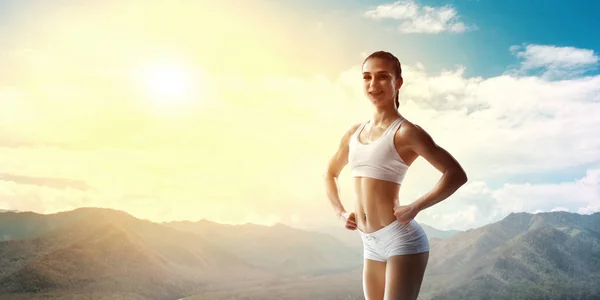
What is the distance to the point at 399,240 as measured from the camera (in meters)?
3.94

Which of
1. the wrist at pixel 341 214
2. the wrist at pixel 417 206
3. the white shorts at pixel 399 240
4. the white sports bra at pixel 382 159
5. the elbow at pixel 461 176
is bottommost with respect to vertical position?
the white shorts at pixel 399 240

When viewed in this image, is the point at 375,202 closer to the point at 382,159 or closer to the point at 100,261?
the point at 382,159

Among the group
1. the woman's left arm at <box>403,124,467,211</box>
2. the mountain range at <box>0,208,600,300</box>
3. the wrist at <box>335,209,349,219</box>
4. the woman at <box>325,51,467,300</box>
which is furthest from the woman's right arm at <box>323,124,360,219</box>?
the mountain range at <box>0,208,600,300</box>

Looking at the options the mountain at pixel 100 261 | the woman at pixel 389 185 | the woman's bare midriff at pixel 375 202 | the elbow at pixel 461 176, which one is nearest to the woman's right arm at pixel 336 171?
the woman at pixel 389 185

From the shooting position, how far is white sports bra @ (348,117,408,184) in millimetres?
3988

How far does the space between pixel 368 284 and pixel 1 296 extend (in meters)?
91.6

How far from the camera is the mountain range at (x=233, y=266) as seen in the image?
8850 cm

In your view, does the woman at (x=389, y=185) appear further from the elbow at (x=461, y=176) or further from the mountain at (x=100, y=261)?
the mountain at (x=100, y=261)

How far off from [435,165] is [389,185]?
401 mm

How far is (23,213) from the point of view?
142750mm

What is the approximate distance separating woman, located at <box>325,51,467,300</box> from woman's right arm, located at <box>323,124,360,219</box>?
0.82 feet

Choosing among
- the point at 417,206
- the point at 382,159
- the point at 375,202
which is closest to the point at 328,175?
the point at 375,202

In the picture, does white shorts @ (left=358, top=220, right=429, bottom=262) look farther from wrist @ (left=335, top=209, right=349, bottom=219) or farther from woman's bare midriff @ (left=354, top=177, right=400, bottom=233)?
wrist @ (left=335, top=209, right=349, bottom=219)

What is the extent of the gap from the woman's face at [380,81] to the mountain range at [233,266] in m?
84.1
